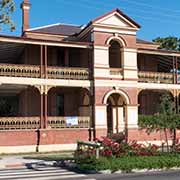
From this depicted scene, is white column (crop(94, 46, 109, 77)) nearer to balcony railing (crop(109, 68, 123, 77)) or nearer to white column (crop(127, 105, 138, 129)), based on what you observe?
balcony railing (crop(109, 68, 123, 77))

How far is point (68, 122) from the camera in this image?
28.5m

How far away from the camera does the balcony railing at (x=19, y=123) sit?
1055 inches

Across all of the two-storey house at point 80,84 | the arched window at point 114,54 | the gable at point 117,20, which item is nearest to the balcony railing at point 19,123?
the two-storey house at point 80,84

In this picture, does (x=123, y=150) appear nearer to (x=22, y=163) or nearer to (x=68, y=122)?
(x=22, y=163)

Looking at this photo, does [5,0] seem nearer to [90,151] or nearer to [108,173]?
[90,151]

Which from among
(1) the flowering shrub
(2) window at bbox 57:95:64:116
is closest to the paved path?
(1) the flowering shrub

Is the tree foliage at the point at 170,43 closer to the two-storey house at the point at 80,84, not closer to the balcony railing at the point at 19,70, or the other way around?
the two-storey house at the point at 80,84

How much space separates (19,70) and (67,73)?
11.0 feet

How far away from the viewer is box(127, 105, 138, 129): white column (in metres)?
30.2

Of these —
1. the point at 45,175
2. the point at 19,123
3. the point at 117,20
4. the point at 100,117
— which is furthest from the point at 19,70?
the point at 45,175

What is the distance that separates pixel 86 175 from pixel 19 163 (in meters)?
5.65

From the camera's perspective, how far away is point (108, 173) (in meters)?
16.3

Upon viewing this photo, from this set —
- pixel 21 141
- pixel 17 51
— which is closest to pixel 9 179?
pixel 21 141

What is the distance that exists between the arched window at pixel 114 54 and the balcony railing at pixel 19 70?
20.4 ft
